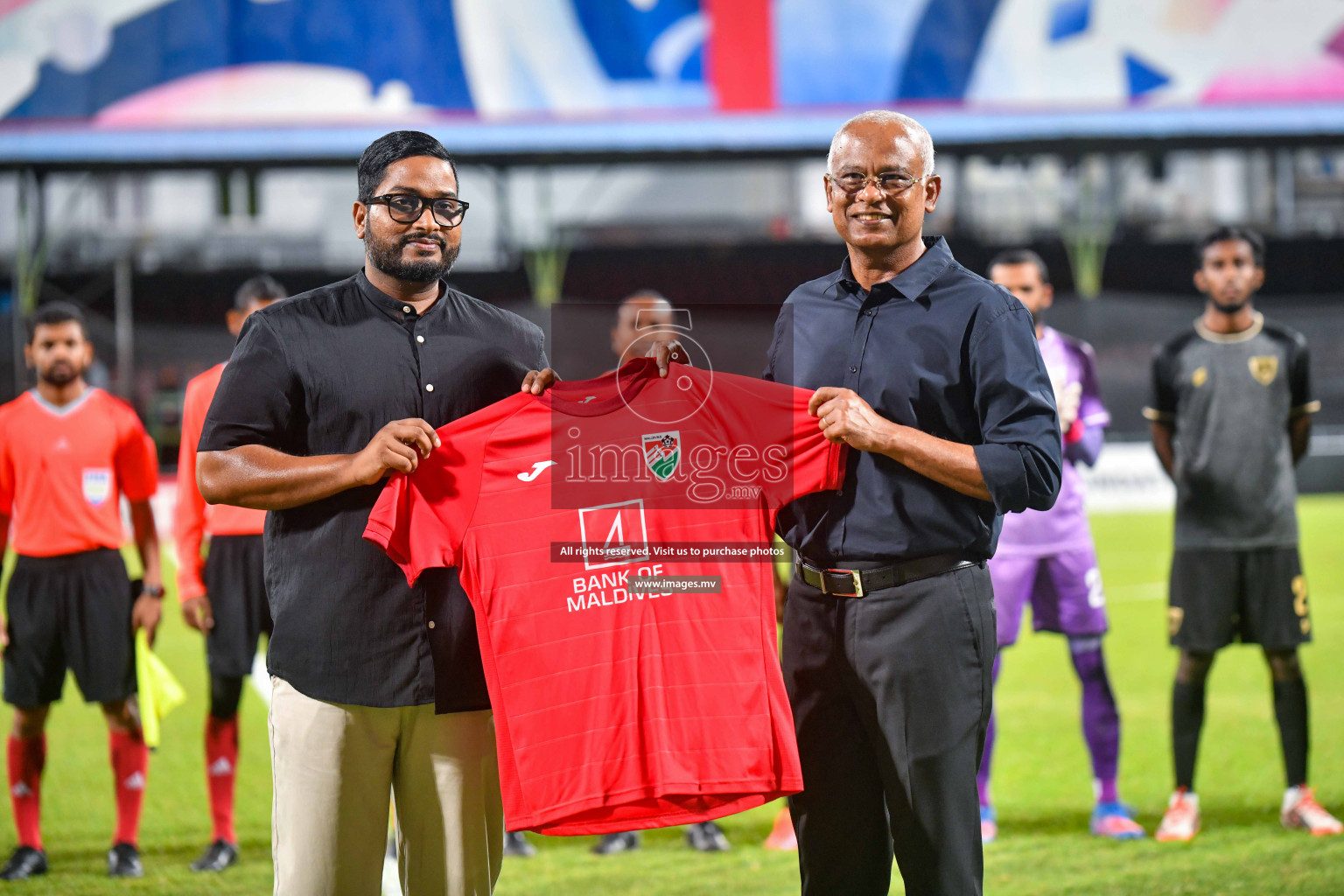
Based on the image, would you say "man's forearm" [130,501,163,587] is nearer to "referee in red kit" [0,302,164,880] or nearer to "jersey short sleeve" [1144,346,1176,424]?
"referee in red kit" [0,302,164,880]

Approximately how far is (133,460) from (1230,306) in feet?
14.6

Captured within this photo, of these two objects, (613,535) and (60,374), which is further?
(60,374)

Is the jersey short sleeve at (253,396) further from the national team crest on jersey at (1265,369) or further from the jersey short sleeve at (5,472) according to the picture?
the national team crest on jersey at (1265,369)

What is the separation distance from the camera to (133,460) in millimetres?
4746

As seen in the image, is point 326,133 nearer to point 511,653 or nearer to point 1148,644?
point 1148,644

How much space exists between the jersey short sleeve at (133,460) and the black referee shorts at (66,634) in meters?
Result: 0.33

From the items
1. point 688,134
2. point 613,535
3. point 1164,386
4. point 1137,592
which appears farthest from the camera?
point 688,134

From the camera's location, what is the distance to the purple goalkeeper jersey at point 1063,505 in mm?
4840

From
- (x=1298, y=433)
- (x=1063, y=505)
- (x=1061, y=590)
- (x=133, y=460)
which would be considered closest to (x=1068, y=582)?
(x=1061, y=590)

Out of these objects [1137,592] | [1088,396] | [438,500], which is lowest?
[1137,592]

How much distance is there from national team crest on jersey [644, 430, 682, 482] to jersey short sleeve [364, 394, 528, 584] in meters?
0.31

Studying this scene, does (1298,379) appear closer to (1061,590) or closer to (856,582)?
(1061,590)

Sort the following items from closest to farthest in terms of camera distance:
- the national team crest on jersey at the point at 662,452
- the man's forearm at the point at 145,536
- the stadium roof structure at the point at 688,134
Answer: the national team crest on jersey at the point at 662,452, the man's forearm at the point at 145,536, the stadium roof structure at the point at 688,134

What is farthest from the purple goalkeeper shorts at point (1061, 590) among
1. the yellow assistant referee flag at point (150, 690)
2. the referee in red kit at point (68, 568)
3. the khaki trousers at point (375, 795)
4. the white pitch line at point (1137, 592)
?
the white pitch line at point (1137, 592)
